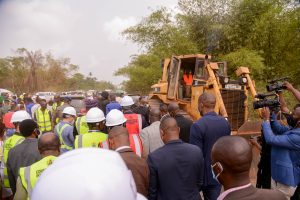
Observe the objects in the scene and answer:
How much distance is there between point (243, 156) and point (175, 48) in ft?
64.9

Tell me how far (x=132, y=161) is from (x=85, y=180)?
2218mm

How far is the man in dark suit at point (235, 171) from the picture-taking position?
2121 mm

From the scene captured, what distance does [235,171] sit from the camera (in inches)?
87.6

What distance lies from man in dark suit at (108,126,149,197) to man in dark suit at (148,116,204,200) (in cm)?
11

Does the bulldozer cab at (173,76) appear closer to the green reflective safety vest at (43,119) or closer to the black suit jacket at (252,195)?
the green reflective safety vest at (43,119)

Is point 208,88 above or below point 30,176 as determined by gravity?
above

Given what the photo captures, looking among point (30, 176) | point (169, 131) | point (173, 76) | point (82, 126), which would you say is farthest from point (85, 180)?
point (173, 76)

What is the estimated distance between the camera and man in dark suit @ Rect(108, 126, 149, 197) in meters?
3.27

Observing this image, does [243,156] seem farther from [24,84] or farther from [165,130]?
[24,84]

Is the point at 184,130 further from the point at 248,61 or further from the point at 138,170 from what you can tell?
the point at 248,61

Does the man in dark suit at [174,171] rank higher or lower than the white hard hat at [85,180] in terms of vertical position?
lower

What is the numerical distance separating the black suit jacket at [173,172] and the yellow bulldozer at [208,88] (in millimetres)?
5582

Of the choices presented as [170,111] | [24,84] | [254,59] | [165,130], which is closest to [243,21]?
[254,59]

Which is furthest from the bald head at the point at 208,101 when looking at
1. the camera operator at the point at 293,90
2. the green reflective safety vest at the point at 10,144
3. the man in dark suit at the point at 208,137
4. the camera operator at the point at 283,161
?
the green reflective safety vest at the point at 10,144
